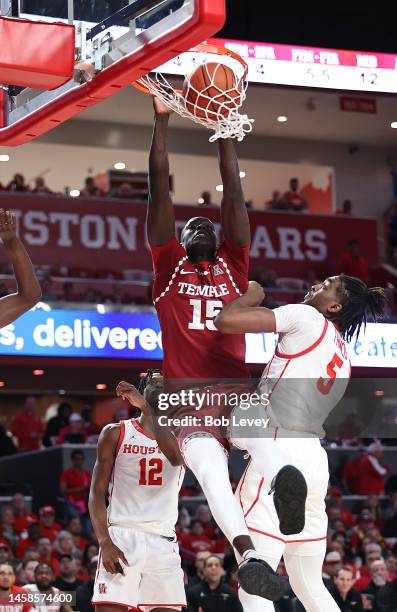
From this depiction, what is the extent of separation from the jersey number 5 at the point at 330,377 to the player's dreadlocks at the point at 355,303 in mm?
293

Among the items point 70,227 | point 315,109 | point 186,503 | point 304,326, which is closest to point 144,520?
point 304,326

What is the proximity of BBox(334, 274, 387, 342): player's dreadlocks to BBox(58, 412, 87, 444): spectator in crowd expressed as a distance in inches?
417

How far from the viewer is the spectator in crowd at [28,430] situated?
701 inches

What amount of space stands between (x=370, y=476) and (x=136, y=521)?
9901 mm

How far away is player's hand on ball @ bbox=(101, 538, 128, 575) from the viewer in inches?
272

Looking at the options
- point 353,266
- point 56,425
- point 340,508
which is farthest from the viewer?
point 353,266

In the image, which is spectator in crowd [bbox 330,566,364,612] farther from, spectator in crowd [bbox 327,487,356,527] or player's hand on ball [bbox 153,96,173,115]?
player's hand on ball [bbox 153,96,173,115]

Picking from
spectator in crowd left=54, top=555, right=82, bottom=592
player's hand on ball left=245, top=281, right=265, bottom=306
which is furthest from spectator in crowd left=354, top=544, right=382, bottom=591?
player's hand on ball left=245, top=281, right=265, bottom=306

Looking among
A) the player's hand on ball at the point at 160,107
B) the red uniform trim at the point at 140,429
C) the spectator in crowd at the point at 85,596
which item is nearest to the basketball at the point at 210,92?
the player's hand on ball at the point at 160,107

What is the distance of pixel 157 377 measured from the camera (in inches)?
263

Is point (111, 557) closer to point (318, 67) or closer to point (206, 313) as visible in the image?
point (206, 313)

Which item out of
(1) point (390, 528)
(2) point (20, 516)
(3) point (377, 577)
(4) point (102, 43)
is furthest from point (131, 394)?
(1) point (390, 528)

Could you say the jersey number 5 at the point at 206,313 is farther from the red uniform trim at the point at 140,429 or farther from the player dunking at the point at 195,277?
the red uniform trim at the point at 140,429

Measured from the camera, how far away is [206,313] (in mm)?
6535
